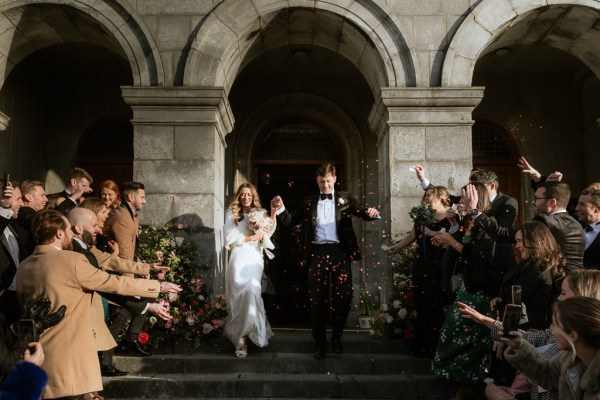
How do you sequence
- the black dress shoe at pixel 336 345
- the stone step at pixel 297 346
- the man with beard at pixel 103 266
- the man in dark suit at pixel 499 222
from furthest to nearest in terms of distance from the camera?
the stone step at pixel 297 346 → the black dress shoe at pixel 336 345 → the man in dark suit at pixel 499 222 → the man with beard at pixel 103 266

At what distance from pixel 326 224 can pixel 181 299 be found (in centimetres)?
177

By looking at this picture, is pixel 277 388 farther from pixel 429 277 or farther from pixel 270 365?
pixel 429 277

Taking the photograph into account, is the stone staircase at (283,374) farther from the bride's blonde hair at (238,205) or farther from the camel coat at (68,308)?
the camel coat at (68,308)

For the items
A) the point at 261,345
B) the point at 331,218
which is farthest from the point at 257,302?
the point at 331,218

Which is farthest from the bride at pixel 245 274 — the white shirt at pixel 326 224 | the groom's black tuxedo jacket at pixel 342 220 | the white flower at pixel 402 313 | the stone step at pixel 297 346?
the white flower at pixel 402 313

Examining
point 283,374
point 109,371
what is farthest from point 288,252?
point 109,371

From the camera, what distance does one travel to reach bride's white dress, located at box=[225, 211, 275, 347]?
6688 mm

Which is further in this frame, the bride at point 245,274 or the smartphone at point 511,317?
the bride at point 245,274

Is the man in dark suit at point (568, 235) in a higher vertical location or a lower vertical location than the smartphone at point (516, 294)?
higher

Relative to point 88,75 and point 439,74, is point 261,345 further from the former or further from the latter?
point 88,75

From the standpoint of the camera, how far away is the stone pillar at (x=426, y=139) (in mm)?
7758

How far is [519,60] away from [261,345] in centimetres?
669

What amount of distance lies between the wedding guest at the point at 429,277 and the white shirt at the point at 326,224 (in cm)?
83

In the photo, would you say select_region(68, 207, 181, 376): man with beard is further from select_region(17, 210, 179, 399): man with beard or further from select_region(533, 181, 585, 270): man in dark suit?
select_region(533, 181, 585, 270): man in dark suit
